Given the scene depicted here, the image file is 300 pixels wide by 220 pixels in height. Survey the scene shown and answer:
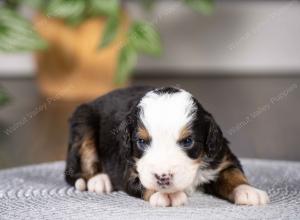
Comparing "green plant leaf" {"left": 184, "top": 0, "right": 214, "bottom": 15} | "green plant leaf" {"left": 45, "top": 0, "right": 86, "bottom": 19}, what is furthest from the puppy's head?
"green plant leaf" {"left": 184, "top": 0, "right": 214, "bottom": 15}

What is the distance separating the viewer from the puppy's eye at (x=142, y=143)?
7.19ft

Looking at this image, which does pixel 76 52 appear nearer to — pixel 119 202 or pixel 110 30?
pixel 110 30

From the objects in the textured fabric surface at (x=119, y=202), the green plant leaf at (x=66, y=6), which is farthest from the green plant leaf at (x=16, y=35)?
the textured fabric surface at (x=119, y=202)

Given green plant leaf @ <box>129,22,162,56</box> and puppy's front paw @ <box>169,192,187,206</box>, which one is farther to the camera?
green plant leaf @ <box>129,22,162,56</box>

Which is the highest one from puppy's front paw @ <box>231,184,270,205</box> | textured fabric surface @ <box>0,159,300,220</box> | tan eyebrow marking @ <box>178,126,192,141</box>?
tan eyebrow marking @ <box>178,126,192,141</box>

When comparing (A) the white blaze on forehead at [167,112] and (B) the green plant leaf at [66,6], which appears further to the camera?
(B) the green plant leaf at [66,6]

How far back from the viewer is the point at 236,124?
4383 mm

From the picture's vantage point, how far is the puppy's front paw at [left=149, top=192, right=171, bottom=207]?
7.47ft

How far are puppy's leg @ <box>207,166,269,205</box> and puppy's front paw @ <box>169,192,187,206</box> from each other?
6.8 inches

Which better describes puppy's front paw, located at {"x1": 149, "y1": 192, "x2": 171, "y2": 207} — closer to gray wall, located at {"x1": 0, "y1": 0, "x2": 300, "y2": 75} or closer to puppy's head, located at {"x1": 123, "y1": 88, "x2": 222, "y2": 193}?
puppy's head, located at {"x1": 123, "y1": 88, "x2": 222, "y2": 193}

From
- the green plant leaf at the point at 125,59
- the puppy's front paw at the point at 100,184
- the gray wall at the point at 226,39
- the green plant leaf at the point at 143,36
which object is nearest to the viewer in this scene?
the puppy's front paw at the point at 100,184

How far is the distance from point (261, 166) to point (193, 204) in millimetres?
782

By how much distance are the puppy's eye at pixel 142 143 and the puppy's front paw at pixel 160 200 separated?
7.1 inches

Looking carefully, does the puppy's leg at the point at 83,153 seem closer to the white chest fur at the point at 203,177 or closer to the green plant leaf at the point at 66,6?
the white chest fur at the point at 203,177
